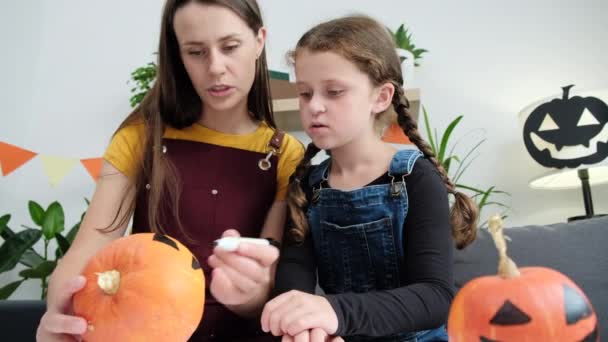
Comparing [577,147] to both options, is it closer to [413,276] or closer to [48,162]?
[413,276]

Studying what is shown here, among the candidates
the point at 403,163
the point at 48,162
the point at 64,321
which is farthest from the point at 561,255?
the point at 48,162

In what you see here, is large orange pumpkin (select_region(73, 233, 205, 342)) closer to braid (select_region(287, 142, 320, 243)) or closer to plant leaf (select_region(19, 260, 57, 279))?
braid (select_region(287, 142, 320, 243))

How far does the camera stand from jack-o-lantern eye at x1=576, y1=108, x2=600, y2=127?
1.73 metres

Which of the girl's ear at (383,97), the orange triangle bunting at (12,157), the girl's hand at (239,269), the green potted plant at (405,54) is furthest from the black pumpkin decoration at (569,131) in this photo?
the orange triangle bunting at (12,157)

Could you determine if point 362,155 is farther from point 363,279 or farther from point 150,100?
point 150,100

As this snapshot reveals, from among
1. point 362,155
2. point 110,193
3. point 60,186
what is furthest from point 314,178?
point 60,186

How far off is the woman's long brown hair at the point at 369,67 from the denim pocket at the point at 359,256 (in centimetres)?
6

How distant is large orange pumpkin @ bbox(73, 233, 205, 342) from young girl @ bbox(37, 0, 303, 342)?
0.87 feet

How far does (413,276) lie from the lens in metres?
0.80

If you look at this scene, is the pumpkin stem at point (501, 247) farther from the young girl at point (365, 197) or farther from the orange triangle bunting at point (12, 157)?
the orange triangle bunting at point (12, 157)

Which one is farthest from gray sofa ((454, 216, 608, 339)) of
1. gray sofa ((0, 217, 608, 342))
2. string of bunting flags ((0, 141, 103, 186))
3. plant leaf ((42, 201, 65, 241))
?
string of bunting flags ((0, 141, 103, 186))

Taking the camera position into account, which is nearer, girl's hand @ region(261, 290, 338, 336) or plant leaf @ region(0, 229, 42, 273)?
girl's hand @ region(261, 290, 338, 336)

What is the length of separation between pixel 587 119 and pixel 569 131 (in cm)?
7

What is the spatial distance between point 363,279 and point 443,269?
18 cm
